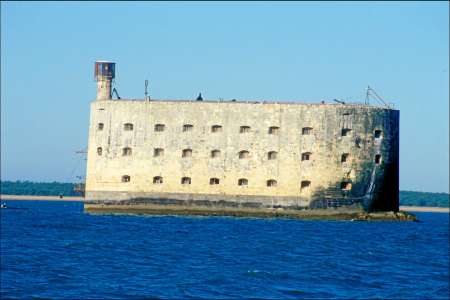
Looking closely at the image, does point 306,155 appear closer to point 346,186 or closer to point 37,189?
point 346,186

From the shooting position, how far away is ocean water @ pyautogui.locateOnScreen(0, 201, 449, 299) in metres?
22.3

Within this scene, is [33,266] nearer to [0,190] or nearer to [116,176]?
[116,176]

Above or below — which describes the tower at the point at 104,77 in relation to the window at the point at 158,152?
above

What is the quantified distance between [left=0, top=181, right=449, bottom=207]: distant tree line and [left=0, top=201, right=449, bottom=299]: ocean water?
9575cm

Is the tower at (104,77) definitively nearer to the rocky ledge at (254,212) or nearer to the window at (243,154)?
the rocky ledge at (254,212)

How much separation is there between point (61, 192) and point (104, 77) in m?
87.5

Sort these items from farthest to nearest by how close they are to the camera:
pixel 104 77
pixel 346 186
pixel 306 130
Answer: pixel 104 77
pixel 346 186
pixel 306 130

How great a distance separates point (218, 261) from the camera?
27.8 metres

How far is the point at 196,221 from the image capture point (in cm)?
4559

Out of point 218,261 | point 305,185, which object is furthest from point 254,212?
point 218,261

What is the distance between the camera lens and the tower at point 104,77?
52.1m

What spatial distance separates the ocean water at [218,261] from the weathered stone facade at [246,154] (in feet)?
14.8

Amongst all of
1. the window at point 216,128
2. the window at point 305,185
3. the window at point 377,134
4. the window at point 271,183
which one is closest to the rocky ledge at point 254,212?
the window at point 305,185

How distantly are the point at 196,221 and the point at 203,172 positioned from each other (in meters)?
3.70
